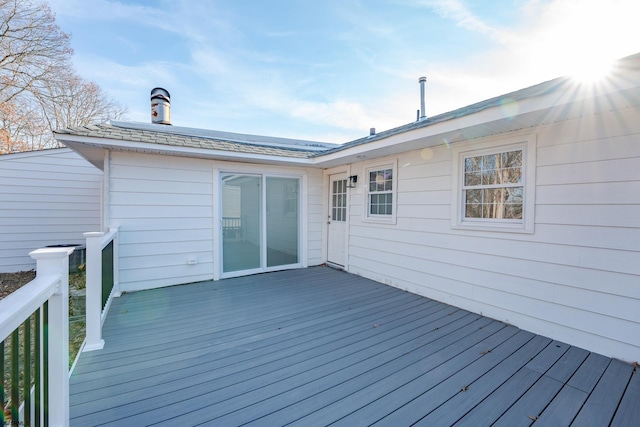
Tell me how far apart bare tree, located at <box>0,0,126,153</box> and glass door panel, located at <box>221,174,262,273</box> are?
895 cm

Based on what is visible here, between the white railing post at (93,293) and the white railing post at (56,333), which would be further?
the white railing post at (93,293)

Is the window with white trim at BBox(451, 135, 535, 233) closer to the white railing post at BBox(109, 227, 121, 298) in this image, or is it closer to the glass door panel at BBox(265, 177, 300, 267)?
the glass door panel at BBox(265, 177, 300, 267)

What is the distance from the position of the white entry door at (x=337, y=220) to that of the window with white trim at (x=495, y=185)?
8.23 feet

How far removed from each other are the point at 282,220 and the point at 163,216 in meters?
2.20

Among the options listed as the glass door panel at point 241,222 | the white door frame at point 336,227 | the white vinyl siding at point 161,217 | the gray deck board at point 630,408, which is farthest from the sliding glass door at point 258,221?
the gray deck board at point 630,408

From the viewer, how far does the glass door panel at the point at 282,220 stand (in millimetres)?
5605

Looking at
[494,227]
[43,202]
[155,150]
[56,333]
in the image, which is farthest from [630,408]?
[43,202]

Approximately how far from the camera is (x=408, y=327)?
3.20m

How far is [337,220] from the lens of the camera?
→ 614cm

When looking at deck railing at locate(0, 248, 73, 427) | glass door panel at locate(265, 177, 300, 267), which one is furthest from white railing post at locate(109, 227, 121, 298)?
deck railing at locate(0, 248, 73, 427)

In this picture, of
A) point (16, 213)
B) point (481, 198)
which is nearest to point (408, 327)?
point (481, 198)

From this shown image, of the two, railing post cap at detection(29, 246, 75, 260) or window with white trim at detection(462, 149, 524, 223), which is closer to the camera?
railing post cap at detection(29, 246, 75, 260)

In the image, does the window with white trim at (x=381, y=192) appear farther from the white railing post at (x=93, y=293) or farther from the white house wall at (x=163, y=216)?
the white railing post at (x=93, y=293)

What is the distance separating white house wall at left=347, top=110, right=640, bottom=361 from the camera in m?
2.51
